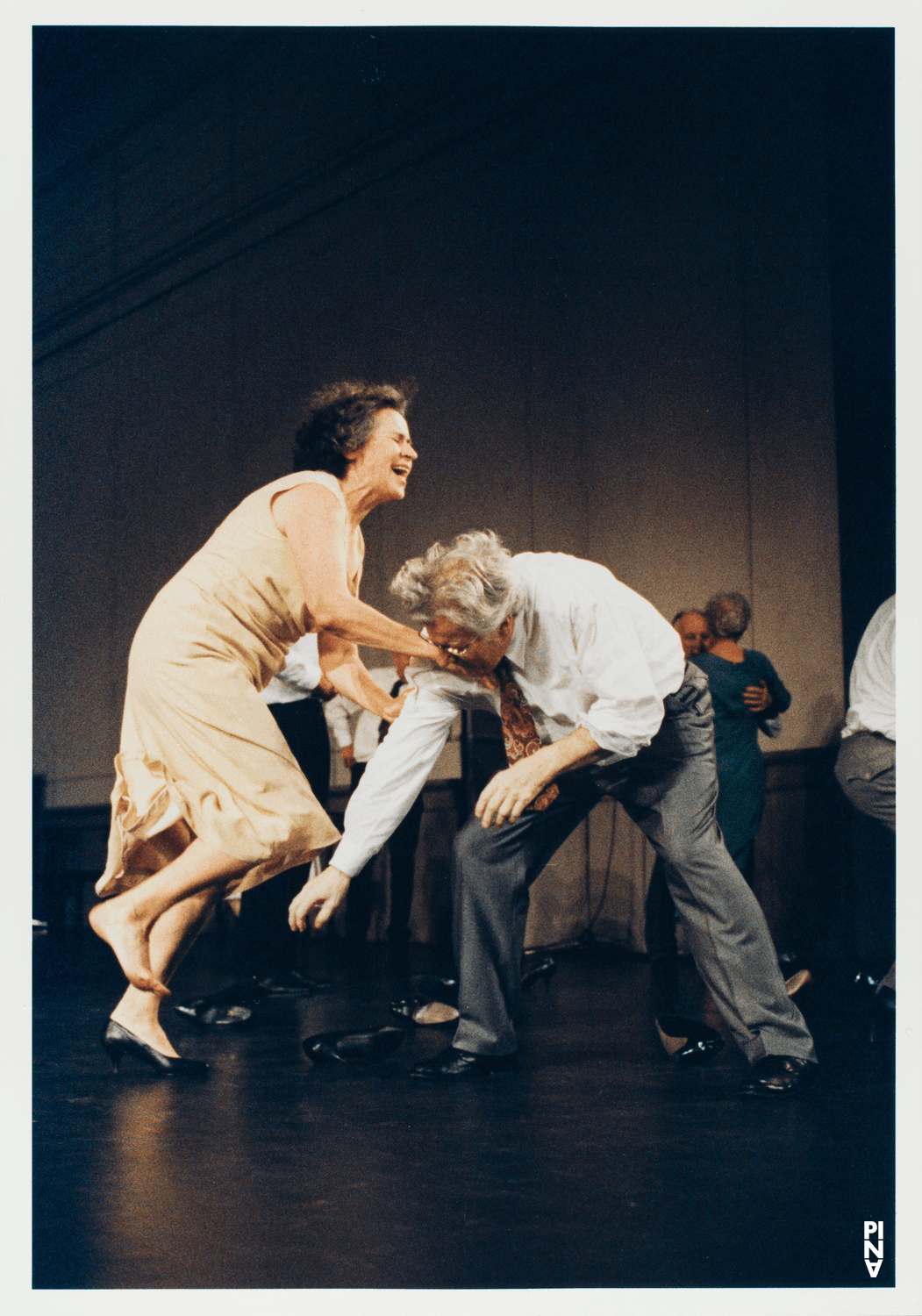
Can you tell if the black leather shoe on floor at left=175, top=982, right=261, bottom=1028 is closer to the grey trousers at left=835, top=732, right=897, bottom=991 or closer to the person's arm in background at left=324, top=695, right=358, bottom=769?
the person's arm in background at left=324, top=695, right=358, bottom=769

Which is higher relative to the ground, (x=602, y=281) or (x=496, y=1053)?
(x=602, y=281)

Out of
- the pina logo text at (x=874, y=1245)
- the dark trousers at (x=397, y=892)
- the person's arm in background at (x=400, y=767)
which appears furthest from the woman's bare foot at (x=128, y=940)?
the pina logo text at (x=874, y=1245)

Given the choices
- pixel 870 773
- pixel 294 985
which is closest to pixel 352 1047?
pixel 294 985

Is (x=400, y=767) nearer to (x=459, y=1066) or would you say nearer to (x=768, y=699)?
(x=459, y=1066)

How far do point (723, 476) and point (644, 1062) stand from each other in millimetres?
1523

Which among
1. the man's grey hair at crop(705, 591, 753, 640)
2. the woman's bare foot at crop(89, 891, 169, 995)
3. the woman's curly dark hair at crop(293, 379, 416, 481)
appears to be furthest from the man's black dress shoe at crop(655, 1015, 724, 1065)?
the woman's curly dark hair at crop(293, 379, 416, 481)

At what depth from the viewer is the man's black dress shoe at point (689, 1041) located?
241 cm

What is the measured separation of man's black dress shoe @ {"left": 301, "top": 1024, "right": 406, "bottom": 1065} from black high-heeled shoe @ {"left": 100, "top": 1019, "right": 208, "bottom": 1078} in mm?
232

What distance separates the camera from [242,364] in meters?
2.76

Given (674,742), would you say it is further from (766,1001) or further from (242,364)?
(242,364)

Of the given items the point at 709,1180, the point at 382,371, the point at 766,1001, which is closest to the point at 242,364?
the point at 382,371

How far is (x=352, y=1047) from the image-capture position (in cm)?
247

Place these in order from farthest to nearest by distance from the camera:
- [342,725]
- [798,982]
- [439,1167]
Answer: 1. [342,725]
2. [798,982]
3. [439,1167]

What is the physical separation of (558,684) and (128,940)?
1.07 meters
